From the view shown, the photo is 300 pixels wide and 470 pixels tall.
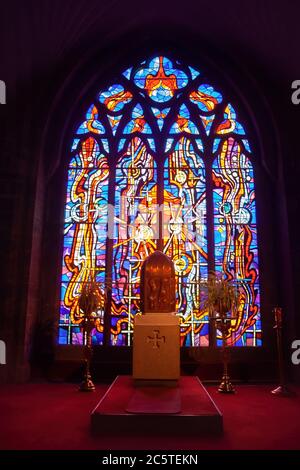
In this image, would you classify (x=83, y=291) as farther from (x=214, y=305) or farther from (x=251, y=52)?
(x=251, y=52)

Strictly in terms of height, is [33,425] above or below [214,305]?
below

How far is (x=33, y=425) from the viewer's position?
12.5 feet

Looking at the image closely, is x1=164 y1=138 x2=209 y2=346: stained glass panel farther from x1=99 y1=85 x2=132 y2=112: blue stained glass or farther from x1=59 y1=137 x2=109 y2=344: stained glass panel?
x1=99 y1=85 x2=132 y2=112: blue stained glass

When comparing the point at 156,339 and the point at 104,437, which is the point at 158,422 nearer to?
the point at 104,437

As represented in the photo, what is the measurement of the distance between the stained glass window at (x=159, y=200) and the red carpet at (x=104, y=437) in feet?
6.31

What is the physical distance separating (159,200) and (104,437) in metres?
5.27

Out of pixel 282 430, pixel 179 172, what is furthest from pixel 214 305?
pixel 179 172

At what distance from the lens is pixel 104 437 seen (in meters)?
3.42

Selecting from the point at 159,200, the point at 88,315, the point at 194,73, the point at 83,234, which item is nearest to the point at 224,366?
the point at 88,315

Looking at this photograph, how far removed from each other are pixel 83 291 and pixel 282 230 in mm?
3941

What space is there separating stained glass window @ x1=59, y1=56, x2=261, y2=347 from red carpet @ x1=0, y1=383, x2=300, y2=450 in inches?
75.7

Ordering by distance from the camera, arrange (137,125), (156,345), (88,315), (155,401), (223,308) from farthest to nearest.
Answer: (137,125)
(88,315)
(223,308)
(156,345)
(155,401)

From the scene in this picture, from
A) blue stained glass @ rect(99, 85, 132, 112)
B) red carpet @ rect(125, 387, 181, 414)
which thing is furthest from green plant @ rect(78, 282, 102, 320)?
blue stained glass @ rect(99, 85, 132, 112)

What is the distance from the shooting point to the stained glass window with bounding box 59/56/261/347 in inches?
295
